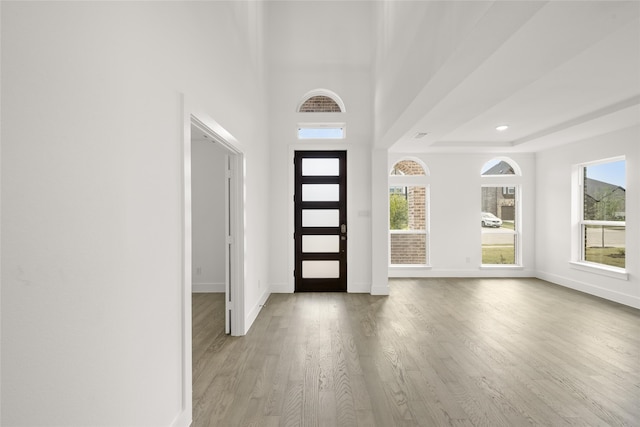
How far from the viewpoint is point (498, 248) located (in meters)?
6.85

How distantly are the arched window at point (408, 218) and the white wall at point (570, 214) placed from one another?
2327 millimetres

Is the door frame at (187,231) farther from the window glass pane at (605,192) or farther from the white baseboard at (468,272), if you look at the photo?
the window glass pane at (605,192)

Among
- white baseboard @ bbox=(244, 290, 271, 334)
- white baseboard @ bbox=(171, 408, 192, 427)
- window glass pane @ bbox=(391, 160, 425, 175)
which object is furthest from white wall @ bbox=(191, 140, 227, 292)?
white baseboard @ bbox=(171, 408, 192, 427)

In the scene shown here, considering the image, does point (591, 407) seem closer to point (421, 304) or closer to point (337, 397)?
point (337, 397)

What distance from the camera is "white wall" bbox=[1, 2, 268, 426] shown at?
916mm

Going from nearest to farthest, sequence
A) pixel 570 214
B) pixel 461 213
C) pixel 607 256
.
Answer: pixel 607 256, pixel 570 214, pixel 461 213

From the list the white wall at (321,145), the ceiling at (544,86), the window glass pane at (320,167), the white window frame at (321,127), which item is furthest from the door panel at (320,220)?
the ceiling at (544,86)

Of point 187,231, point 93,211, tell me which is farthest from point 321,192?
point 93,211

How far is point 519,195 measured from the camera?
22.3ft

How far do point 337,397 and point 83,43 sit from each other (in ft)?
8.21

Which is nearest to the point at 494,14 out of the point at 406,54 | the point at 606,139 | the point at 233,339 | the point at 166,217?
the point at 406,54

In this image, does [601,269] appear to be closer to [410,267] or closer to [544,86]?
[410,267]

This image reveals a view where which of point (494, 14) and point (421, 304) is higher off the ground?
point (494, 14)

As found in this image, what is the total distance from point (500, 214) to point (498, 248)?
72 cm
